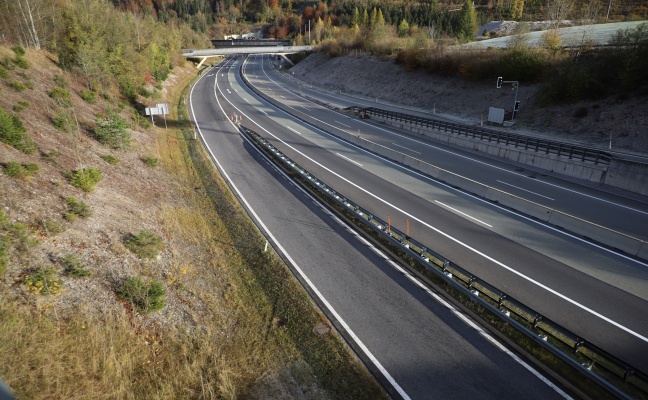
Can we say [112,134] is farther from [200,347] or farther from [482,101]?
[482,101]

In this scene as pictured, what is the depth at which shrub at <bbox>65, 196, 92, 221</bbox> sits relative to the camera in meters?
14.9

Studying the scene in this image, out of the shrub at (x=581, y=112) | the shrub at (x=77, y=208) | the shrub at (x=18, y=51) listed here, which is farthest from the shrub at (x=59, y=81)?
the shrub at (x=581, y=112)

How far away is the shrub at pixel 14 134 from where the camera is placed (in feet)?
55.1

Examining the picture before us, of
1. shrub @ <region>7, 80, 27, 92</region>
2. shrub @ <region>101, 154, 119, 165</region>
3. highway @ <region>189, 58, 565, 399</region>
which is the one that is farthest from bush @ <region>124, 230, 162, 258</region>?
shrub @ <region>7, 80, 27, 92</region>

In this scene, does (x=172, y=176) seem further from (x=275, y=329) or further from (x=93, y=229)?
(x=275, y=329)

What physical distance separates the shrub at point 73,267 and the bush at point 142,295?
1362 mm

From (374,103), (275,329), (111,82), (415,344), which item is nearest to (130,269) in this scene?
(275,329)

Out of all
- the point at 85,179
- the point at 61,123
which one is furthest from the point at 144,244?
the point at 61,123

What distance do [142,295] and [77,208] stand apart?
6275 millimetres

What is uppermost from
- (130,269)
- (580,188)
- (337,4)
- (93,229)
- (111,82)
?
(337,4)

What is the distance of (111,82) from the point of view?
3781 centimetres

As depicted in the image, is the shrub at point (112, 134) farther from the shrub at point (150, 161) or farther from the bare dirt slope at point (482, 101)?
the bare dirt slope at point (482, 101)

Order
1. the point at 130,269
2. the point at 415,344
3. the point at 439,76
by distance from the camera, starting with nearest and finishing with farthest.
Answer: the point at 415,344 → the point at 130,269 → the point at 439,76

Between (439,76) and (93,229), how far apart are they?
5468 centimetres
